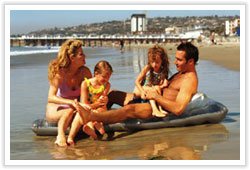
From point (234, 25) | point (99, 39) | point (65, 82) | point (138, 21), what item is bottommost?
point (65, 82)

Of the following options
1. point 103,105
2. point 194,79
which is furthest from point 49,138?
point 194,79

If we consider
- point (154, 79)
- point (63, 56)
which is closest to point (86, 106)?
point (63, 56)

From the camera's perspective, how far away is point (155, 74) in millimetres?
6031

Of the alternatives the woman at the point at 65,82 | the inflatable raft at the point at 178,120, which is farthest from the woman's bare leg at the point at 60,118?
the inflatable raft at the point at 178,120

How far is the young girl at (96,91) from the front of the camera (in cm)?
562

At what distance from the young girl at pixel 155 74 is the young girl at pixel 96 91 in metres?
0.50

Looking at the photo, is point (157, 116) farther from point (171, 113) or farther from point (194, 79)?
point (194, 79)

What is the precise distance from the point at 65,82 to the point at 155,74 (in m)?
1.11

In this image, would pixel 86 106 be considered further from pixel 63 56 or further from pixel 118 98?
pixel 118 98

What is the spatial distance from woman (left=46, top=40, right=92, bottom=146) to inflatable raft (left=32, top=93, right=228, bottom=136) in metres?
0.15

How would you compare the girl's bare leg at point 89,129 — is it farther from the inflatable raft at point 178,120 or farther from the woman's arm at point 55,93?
the woman's arm at point 55,93

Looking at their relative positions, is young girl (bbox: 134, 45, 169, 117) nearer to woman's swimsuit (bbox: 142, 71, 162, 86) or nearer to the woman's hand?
woman's swimsuit (bbox: 142, 71, 162, 86)

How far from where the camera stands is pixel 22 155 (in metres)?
5.08
